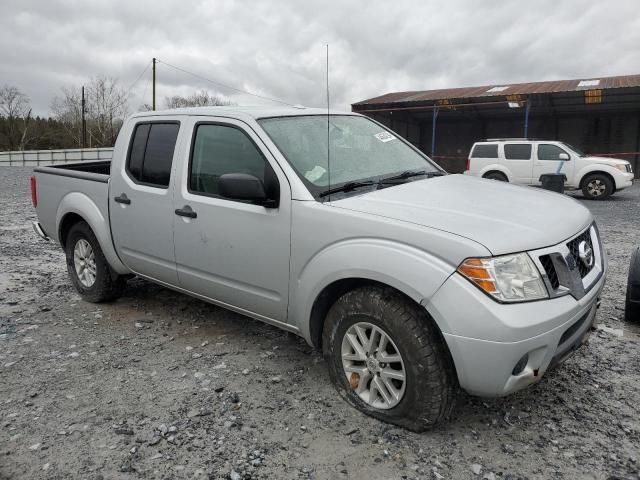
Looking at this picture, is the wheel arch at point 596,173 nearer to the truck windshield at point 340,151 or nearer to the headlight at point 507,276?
the truck windshield at point 340,151

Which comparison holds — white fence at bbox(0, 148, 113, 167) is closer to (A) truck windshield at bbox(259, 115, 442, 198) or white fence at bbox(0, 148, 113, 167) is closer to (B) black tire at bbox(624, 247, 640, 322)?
(A) truck windshield at bbox(259, 115, 442, 198)

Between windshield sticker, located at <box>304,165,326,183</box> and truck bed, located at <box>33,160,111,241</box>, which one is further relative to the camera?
truck bed, located at <box>33,160,111,241</box>

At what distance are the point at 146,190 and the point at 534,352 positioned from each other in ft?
9.86

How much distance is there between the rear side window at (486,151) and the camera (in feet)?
52.0

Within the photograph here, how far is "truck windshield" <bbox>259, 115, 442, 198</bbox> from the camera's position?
3215 mm

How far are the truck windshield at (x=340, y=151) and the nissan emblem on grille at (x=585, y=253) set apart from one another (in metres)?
1.22

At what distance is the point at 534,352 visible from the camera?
242 centimetres

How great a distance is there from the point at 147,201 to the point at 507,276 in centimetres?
278

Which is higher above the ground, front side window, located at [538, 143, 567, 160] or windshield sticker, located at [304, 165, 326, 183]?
front side window, located at [538, 143, 567, 160]

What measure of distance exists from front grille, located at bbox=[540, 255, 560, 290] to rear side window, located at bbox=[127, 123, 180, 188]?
267cm

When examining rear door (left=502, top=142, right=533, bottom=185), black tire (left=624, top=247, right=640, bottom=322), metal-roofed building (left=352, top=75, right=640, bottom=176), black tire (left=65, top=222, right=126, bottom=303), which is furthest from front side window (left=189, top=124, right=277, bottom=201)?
metal-roofed building (left=352, top=75, right=640, bottom=176)

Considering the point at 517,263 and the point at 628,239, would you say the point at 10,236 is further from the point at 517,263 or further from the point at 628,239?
the point at 628,239

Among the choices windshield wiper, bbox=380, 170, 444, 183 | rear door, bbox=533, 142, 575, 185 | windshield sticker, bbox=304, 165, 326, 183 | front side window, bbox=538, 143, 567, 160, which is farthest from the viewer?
front side window, bbox=538, 143, 567, 160

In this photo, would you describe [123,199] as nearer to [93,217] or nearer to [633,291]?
[93,217]
